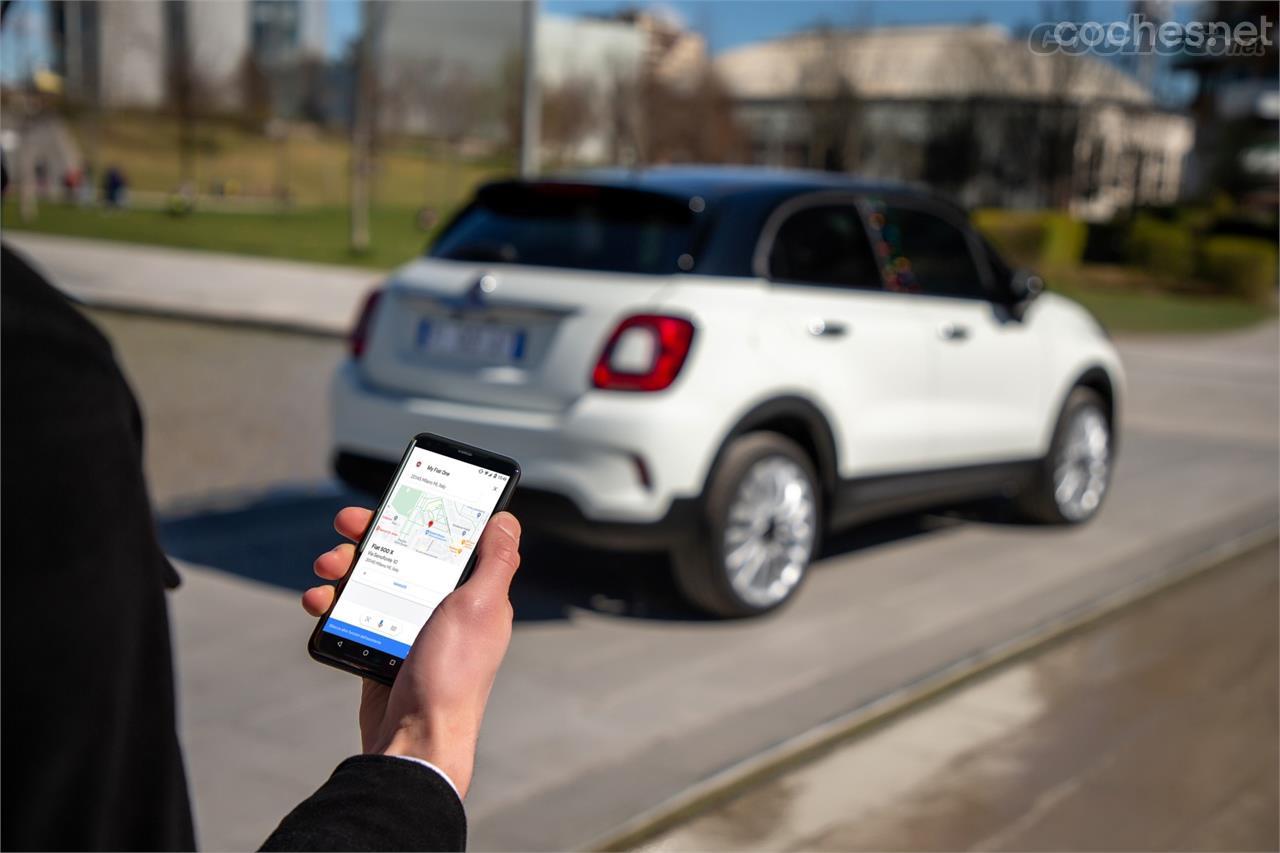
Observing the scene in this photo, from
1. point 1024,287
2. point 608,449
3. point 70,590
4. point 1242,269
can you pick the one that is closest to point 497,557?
point 70,590

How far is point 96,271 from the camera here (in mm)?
22547

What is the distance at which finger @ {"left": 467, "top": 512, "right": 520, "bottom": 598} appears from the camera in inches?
48.3

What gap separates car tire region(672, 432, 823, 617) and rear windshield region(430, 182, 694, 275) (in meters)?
0.77

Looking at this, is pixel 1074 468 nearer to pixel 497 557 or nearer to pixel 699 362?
pixel 699 362

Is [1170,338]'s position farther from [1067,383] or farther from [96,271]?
[96,271]

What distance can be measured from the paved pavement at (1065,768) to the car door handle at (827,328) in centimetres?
142

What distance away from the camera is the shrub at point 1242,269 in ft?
97.3

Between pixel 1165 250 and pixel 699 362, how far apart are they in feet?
101

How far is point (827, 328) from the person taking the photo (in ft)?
18.3

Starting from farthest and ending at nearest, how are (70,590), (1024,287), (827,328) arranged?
1. (1024,287)
2. (827,328)
3. (70,590)

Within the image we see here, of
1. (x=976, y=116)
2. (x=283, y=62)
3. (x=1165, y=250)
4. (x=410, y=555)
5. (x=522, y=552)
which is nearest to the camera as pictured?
(x=410, y=555)

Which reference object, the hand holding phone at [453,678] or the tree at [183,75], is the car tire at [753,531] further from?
the tree at [183,75]

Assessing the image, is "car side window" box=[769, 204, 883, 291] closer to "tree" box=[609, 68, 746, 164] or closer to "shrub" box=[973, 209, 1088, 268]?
"shrub" box=[973, 209, 1088, 268]

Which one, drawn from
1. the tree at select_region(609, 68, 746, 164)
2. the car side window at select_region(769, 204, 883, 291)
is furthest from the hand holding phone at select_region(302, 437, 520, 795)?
the tree at select_region(609, 68, 746, 164)
